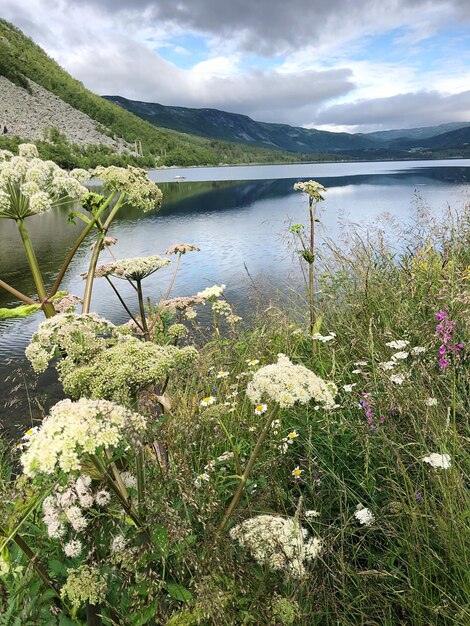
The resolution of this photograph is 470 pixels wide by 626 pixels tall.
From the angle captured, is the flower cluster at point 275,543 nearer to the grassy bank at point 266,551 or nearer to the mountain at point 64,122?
the grassy bank at point 266,551

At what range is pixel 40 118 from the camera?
12219 cm

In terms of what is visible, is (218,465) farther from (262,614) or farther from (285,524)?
(262,614)

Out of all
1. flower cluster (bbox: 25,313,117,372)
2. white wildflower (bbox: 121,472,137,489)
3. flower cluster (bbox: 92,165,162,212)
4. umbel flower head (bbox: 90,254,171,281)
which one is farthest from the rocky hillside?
white wildflower (bbox: 121,472,137,489)

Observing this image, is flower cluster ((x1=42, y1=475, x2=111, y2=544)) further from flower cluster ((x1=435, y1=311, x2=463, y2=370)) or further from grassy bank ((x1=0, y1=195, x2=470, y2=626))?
flower cluster ((x1=435, y1=311, x2=463, y2=370))

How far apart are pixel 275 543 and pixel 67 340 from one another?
4.58 feet

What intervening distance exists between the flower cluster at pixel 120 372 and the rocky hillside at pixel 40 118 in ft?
386

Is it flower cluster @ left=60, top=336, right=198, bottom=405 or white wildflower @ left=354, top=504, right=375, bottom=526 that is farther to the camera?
white wildflower @ left=354, top=504, right=375, bottom=526

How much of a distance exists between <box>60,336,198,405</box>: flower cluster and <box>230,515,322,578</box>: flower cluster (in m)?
0.91

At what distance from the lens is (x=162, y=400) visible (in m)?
2.71

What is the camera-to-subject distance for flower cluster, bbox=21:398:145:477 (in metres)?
1.46

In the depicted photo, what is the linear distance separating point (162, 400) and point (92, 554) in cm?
97

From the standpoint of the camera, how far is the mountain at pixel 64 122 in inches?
4147

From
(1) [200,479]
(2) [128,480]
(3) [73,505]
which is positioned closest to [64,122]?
(1) [200,479]

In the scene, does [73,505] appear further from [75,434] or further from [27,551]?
[75,434]
